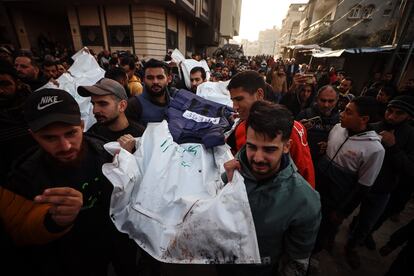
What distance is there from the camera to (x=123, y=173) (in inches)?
50.8

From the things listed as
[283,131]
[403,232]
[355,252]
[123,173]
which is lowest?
A: [355,252]

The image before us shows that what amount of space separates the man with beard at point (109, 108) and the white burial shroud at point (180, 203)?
2.12 feet

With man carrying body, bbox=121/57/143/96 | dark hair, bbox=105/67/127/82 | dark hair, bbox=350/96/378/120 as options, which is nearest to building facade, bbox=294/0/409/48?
dark hair, bbox=350/96/378/120

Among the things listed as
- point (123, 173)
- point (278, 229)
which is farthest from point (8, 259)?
point (278, 229)

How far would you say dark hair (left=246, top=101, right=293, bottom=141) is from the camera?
1257mm

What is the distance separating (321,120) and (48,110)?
9.24ft

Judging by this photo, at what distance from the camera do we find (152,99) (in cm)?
281

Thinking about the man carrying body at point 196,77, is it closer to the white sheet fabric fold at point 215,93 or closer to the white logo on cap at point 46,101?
the white sheet fabric fold at point 215,93

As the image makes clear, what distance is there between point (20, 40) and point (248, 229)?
1878 centimetres

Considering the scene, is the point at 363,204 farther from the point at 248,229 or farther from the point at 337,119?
the point at 248,229

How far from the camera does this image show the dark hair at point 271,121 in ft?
4.12

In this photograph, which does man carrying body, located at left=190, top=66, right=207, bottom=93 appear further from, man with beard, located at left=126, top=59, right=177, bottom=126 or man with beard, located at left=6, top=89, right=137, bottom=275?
man with beard, located at left=6, top=89, right=137, bottom=275

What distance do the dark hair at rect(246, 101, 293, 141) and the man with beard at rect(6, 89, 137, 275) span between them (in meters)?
1.18

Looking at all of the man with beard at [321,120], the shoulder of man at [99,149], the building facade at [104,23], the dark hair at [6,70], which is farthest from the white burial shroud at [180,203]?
the building facade at [104,23]
